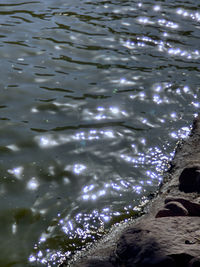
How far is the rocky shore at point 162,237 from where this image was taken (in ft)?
10.2

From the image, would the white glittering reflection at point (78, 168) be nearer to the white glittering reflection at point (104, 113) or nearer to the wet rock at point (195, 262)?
the white glittering reflection at point (104, 113)

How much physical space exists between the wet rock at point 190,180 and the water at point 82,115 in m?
0.52

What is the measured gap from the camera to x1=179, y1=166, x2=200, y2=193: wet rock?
4.27m

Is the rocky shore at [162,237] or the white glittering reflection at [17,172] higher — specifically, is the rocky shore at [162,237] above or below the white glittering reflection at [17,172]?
above

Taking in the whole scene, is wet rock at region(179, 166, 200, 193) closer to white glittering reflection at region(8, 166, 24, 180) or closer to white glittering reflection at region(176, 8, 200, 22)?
white glittering reflection at region(8, 166, 24, 180)

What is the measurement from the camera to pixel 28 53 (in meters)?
7.70

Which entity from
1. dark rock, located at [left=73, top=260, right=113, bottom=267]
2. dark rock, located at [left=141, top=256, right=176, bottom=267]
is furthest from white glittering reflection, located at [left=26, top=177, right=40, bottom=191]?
dark rock, located at [left=141, top=256, right=176, bottom=267]

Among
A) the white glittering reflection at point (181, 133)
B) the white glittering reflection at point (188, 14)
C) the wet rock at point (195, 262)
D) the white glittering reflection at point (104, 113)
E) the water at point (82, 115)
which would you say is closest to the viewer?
the wet rock at point (195, 262)

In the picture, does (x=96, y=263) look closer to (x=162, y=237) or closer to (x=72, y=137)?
(x=162, y=237)

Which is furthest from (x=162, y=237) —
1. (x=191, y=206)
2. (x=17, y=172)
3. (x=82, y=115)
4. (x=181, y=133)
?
(x=82, y=115)

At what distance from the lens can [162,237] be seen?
130 inches

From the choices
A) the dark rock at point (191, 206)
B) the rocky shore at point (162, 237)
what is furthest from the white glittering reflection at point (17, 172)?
the dark rock at point (191, 206)

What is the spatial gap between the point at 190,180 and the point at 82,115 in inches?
87.5

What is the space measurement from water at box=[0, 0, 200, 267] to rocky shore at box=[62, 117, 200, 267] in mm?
330
